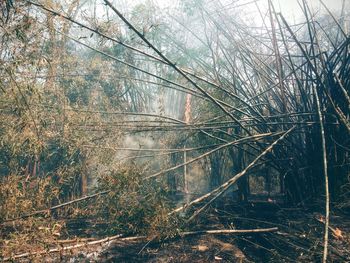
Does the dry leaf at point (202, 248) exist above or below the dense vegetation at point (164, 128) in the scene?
below

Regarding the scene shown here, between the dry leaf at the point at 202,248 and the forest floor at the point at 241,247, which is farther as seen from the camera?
the dry leaf at the point at 202,248

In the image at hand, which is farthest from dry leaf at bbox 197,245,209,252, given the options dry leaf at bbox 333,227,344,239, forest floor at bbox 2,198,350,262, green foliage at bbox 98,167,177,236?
dry leaf at bbox 333,227,344,239

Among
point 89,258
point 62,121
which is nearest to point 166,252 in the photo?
point 89,258

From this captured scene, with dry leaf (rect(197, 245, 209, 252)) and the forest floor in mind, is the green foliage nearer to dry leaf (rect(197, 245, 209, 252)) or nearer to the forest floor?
the forest floor

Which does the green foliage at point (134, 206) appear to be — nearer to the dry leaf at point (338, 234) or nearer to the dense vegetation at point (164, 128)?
the dense vegetation at point (164, 128)

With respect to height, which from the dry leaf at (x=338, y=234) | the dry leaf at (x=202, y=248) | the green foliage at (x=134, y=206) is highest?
the green foliage at (x=134, y=206)

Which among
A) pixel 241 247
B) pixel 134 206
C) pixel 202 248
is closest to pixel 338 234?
pixel 241 247

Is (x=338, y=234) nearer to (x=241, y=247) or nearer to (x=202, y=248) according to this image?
(x=241, y=247)

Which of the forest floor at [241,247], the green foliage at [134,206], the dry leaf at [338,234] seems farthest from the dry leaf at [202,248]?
the dry leaf at [338,234]

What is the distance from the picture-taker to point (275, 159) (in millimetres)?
4973

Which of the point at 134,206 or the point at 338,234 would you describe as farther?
the point at 134,206

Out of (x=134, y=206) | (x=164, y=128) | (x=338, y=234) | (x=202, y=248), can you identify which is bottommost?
(x=202, y=248)

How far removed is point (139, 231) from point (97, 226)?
197 cm

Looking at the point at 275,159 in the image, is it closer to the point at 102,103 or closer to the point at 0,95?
the point at 0,95
